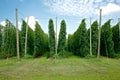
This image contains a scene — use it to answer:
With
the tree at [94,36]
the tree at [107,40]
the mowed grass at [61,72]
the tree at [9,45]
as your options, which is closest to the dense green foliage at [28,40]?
the tree at [9,45]

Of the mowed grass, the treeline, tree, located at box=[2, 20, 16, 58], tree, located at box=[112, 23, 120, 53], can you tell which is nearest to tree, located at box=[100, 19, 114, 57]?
the treeline

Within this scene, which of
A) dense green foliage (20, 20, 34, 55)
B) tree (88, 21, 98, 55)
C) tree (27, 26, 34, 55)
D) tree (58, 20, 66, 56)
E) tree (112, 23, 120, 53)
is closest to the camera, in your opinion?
tree (88, 21, 98, 55)

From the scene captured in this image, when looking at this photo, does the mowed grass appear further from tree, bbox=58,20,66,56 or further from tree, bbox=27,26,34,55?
tree, bbox=27,26,34,55

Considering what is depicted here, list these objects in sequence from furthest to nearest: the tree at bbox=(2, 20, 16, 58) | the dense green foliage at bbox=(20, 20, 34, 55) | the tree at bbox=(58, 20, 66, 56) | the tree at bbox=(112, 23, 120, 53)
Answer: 1. the tree at bbox=(2, 20, 16, 58)
2. the tree at bbox=(112, 23, 120, 53)
3. the dense green foliage at bbox=(20, 20, 34, 55)
4. the tree at bbox=(58, 20, 66, 56)

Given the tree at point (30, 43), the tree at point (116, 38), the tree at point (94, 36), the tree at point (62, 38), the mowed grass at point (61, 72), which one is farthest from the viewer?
the tree at point (116, 38)

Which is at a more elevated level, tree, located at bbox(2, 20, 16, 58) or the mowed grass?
tree, located at bbox(2, 20, 16, 58)

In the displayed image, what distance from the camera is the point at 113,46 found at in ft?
112

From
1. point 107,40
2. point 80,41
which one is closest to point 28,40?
point 80,41

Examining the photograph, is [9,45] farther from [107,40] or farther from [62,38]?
[107,40]

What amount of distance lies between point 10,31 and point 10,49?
3.64m

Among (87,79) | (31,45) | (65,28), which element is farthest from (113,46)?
(87,79)

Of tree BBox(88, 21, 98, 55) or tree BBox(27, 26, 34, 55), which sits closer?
tree BBox(88, 21, 98, 55)

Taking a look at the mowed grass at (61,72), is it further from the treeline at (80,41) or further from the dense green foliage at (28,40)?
the dense green foliage at (28,40)

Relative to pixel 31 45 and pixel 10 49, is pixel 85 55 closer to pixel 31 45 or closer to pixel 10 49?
pixel 31 45
